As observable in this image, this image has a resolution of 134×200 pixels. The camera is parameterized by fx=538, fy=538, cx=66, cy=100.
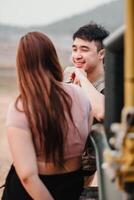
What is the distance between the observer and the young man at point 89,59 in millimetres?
2792

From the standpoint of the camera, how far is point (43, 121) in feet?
7.72

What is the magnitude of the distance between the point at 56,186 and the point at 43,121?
353 millimetres

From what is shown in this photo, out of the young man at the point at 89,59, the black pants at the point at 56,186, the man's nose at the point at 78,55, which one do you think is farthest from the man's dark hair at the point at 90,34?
the black pants at the point at 56,186

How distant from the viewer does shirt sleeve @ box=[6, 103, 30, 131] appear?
231 centimetres

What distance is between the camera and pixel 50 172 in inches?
96.7

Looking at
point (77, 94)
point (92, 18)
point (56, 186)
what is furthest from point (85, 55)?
point (92, 18)

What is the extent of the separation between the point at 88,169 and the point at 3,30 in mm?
10373

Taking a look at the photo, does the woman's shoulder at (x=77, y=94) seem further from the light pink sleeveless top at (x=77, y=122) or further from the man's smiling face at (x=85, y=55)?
the man's smiling face at (x=85, y=55)

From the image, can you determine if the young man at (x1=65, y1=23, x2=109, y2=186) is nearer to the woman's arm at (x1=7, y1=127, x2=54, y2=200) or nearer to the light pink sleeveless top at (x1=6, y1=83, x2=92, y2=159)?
the light pink sleeveless top at (x1=6, y1=83, x2=92, y2=159)

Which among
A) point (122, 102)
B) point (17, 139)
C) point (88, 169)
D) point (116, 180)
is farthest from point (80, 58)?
point (116, 180)

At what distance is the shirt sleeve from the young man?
18.9 inches

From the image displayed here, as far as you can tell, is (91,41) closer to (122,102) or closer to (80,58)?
(80,58)

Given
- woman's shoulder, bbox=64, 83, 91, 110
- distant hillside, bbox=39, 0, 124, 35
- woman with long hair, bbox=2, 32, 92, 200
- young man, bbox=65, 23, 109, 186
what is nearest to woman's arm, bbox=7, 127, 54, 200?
woman with long hair, bbox=2, 32, 92, 200

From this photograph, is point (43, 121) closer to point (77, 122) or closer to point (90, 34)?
point (77, 122)
